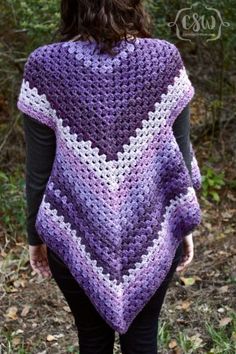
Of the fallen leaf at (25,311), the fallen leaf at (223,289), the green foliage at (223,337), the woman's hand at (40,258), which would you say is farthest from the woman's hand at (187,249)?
the fallen leaf at (25,311)

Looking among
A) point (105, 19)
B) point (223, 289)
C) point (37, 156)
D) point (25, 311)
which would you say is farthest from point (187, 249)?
point (25, 311)

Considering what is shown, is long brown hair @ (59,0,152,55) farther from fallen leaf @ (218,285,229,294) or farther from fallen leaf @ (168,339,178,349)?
fallen leaf @ (218,285,229,294)

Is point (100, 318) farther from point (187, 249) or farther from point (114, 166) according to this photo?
point (114, 166)

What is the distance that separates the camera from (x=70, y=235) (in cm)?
191

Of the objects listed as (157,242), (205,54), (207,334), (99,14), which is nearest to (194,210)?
(157,242)

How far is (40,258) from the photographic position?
2.08m

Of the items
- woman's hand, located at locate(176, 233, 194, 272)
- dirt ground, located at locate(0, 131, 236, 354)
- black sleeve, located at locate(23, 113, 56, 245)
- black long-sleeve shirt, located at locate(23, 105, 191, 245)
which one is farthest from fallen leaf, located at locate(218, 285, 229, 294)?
black sleeve, located at locate(23, 113, 56, 245)

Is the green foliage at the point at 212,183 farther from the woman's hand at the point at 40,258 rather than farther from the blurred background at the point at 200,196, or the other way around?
the woman's hand at the point at 40,258

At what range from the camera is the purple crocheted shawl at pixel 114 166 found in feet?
5.73

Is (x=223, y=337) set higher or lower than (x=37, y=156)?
lower

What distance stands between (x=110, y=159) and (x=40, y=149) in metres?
0.22

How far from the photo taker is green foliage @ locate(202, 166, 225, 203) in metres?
4.67

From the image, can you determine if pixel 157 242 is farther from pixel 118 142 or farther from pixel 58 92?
pixel 58 92

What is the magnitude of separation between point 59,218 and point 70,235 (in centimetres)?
6
